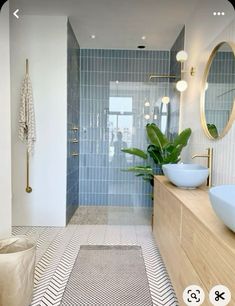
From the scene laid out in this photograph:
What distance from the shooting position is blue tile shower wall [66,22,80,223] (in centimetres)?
356

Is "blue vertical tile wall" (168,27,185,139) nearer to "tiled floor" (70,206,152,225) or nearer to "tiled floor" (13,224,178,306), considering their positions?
"tiled floor" (70,206,152,225)

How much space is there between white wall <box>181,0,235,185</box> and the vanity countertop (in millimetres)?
276

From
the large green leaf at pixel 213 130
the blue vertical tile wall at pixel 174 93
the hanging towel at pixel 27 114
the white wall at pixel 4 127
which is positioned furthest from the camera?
the blue vertical tile wall at pixel 174 93

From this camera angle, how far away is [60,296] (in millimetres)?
1958

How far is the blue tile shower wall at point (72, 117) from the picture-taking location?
3.56 m

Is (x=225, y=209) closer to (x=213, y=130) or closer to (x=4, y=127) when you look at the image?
(x=213, y=130)

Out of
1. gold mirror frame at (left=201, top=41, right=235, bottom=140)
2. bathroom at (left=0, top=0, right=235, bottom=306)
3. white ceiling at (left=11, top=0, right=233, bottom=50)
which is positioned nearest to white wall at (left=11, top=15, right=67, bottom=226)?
bathroom at (left=0, top=0, right=235, bottom=306)

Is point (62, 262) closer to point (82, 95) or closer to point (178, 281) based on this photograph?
point (178, 281)

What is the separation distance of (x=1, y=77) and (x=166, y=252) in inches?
78.4

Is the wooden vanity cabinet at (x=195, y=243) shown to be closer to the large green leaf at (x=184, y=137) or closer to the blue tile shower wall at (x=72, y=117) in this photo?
the large green leaf at (x=184, y=137)

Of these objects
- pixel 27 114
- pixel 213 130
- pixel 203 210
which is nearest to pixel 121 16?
pixel 27 114

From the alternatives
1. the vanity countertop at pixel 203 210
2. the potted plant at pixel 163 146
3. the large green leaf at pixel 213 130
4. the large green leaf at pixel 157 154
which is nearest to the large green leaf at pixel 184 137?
the potted plant at pixel 163 146

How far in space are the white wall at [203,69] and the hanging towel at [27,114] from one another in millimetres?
1994

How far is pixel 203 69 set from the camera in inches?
104
